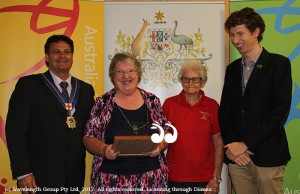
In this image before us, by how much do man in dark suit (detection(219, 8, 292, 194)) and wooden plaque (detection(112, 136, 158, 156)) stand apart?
2.50 feet

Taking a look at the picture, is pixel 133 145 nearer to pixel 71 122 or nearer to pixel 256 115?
pixel 71 122

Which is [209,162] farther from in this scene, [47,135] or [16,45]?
[16,45]

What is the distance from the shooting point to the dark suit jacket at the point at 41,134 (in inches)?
109

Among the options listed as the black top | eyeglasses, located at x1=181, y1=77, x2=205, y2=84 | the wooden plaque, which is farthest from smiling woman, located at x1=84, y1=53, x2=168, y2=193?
eyeglasses, located at x1=181, y1=77, x2=205, y2=84

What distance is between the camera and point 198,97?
125 inches

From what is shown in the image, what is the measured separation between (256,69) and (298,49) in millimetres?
1195

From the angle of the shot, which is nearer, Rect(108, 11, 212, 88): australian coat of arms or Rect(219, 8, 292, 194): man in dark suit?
Rect(219, 8, 292, 194): man in dark suit

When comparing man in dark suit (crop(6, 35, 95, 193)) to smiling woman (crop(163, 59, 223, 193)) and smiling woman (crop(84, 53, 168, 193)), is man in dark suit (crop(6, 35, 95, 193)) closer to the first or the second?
smiling woman (crop(84, 53, 168, 193))

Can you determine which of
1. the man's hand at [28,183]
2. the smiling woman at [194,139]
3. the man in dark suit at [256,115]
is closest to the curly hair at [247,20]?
the man in dark suit at [256,115]

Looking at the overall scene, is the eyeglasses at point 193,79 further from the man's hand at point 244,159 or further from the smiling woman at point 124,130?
the man's hand at point 244,159

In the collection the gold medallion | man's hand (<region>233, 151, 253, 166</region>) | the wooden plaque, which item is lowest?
man's hand (<region>233, 151, 253, 166</region>)

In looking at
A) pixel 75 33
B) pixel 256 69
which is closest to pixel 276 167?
pixel 256 69

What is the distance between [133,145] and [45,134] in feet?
3.00

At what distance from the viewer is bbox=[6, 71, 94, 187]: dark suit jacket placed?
277cm
